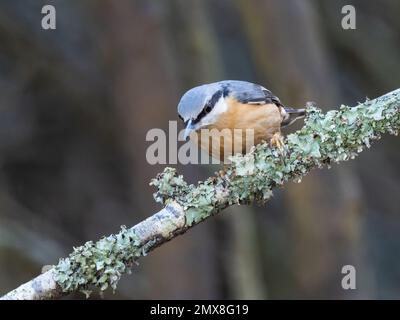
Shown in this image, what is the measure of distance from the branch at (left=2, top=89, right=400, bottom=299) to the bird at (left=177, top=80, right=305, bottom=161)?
2.13ft

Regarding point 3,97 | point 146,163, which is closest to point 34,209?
point 3,97

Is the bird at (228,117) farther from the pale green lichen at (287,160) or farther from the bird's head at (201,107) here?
the pale green lichen at (287,160)

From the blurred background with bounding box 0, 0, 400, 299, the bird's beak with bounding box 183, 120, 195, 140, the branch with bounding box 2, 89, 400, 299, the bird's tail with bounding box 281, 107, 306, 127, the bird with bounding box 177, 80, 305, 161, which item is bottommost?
the branch with bounding box 2, 89, 400, 299

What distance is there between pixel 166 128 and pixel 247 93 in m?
2.28

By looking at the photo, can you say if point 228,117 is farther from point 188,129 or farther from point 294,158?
point 294,158

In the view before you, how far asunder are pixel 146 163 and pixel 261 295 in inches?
61.9

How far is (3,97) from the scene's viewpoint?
8.20 m

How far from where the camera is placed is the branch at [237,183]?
3.02 metres

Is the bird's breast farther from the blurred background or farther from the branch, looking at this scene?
the blurred background

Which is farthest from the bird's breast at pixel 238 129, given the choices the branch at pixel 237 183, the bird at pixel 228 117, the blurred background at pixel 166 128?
the blurred background at pixel 166 128

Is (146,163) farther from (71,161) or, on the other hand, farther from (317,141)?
(317,141)

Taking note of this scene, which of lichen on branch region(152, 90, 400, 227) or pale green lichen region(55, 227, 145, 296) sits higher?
lichen on branch region(152, 90, 400, 227)

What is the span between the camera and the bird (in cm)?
414

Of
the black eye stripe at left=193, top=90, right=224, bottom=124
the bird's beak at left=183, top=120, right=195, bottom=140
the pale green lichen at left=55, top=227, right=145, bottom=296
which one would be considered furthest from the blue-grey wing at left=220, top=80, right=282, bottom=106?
the pale green lichen at left=55, top=227, right=145, bottom=296
